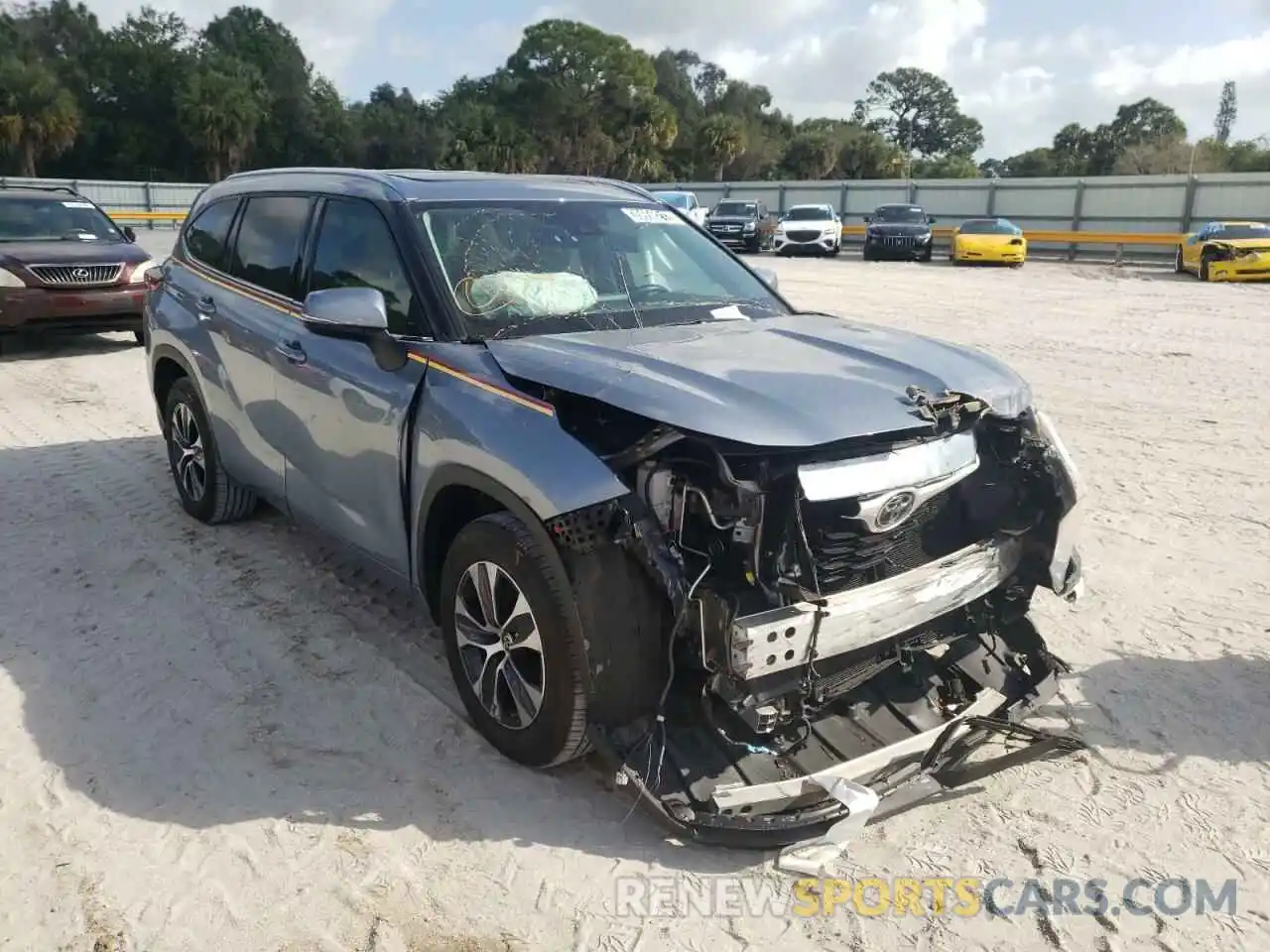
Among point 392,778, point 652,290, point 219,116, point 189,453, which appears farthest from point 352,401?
point 219,116

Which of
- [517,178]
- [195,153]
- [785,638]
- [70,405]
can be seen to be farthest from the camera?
[195,153]

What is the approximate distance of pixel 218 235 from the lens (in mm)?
5398

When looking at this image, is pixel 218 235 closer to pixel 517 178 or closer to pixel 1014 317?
pixel 517 178

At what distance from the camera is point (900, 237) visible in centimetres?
2844

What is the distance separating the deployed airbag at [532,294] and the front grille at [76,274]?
8.80 m

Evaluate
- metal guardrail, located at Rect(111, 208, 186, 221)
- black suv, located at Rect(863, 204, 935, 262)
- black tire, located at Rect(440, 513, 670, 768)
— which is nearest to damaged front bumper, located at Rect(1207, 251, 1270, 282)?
black suv, located at Rect(863, 204, 935, 262)

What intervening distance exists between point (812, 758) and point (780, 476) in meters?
0.93

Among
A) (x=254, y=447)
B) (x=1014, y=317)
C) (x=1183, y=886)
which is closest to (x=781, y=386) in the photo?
→ (x=1183, y=886)

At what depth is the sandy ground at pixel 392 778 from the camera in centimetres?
276

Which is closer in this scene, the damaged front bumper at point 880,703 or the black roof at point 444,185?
the damaged front bumper at point 880,703

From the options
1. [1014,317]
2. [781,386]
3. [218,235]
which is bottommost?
[1014,317]

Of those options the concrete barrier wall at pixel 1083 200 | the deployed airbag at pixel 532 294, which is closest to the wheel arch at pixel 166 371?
the deployed airbag at pixel 532 294

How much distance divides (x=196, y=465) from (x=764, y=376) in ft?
12.7

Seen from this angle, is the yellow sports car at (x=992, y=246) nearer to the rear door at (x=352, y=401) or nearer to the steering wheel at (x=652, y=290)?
the steering wheel at (x=652, y=290)
